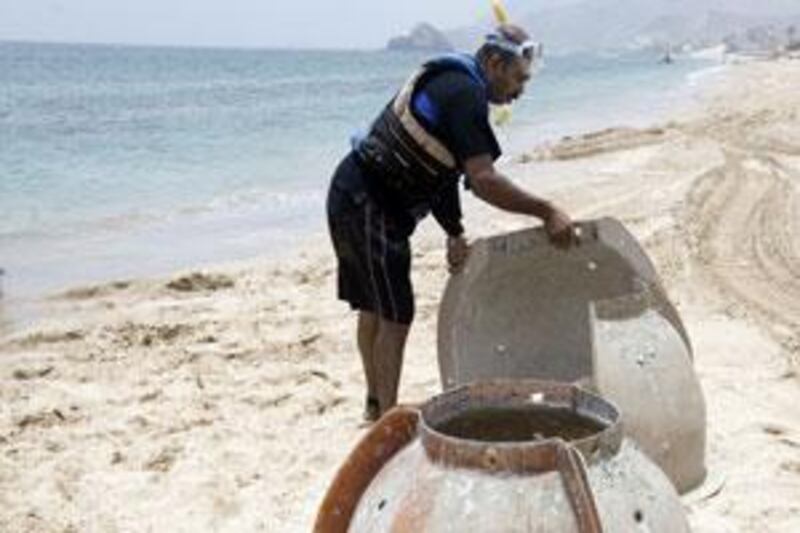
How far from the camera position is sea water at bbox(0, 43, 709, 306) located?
12328 millimetres

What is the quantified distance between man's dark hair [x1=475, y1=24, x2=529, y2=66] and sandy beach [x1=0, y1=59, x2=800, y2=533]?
75.7 inches

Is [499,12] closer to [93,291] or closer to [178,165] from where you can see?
[93,291]

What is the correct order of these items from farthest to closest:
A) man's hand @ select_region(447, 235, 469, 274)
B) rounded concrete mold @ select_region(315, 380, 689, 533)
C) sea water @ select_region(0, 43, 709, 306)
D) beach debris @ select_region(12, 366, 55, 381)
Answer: sea water @ select_region(0, 43, 709, 306)
beach debris @ select_region(12, 366, 55, 381)
man's hand @ select_region(447, 235, 469, 274)
rounded concrete mold @ select_region(315, 380, 689, 533)

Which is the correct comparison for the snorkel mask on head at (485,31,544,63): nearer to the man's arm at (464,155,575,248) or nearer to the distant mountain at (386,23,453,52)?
the man's arm at (464,155,575,248)

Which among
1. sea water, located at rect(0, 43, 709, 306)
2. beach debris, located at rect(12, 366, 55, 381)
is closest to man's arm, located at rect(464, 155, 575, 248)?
beach debris, located at rect(12, 366, 55, 381)

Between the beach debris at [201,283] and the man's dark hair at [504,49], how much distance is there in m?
5.20

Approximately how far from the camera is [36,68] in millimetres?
75688

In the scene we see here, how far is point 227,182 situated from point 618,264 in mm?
13491

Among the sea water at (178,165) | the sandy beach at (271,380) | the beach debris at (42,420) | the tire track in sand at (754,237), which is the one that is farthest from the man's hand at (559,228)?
the sea water at (178,165)

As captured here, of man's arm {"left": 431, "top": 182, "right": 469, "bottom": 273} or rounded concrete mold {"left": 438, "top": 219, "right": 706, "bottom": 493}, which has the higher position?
man's arm {"left": 431, "top": 182, "right": 469, "bottom": 273}

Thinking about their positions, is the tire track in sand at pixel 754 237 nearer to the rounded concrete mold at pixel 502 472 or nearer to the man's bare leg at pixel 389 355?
the man's bare leg at pixel 389 355

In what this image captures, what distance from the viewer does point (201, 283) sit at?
9992mm

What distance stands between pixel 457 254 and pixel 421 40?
167 meters

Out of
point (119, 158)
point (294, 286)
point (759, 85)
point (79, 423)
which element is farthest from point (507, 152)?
point (759, 85)
